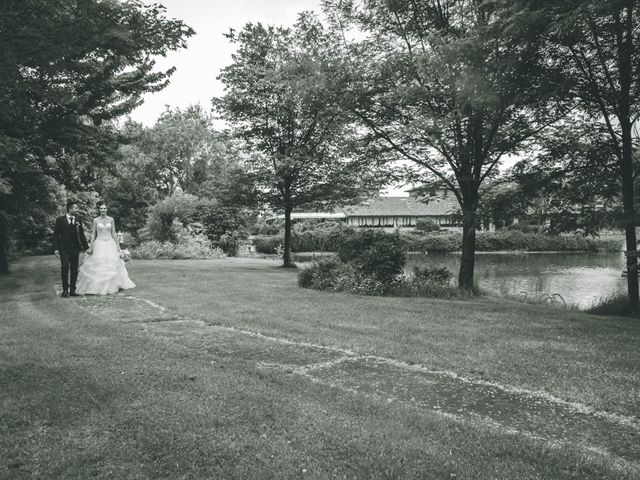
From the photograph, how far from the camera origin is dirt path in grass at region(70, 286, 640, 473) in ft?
12.2

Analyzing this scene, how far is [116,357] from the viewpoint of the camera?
18.5ft

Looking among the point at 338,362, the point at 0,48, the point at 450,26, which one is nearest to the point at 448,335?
the point at 338,362

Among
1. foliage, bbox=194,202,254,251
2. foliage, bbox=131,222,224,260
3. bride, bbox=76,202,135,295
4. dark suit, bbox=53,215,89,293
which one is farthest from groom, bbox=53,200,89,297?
foliage, bbox=194,202,254,251

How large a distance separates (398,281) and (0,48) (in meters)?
10.5

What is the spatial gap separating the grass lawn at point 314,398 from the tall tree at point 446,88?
509 cm

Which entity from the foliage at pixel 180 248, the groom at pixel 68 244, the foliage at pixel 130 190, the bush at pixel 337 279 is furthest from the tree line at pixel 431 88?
the foliage at pixel 130 190

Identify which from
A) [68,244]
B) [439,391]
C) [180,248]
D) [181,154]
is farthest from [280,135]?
[181,154]

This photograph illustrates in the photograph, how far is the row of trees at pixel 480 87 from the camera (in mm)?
10164

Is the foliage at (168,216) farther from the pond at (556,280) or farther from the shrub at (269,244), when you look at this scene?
the pond at (556,280)

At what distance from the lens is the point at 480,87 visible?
10281mm

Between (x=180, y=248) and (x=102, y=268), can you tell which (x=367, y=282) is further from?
(x=180, y=248)

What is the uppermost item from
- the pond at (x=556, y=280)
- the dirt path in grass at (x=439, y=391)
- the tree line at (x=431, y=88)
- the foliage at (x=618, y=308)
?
the tree line at (x=431, y=88)

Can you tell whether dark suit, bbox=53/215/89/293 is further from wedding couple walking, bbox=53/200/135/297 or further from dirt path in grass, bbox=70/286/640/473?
dirt path in grass, bbox=70/286/640/473

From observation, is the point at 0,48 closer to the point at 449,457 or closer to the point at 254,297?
the point at 449,457
